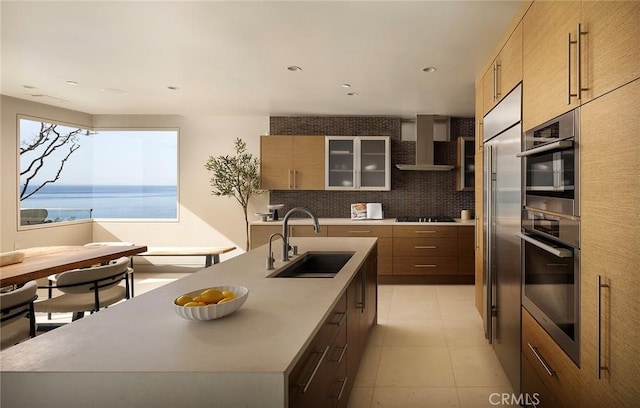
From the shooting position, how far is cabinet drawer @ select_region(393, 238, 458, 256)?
17.5 ft

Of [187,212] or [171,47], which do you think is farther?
[187,212]

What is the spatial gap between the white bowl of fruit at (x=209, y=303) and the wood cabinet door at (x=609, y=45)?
149 cm

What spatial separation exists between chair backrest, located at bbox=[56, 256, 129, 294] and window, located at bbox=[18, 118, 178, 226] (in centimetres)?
310

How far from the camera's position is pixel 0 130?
4.81 metres

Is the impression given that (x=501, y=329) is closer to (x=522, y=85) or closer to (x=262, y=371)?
(x=522, y=85)

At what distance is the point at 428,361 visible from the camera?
292cm

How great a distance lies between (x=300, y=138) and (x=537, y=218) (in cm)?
424

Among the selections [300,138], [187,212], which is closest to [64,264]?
[187,212]

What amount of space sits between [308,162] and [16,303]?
4.04m

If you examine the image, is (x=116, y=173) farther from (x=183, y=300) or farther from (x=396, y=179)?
(x=183, y=300)

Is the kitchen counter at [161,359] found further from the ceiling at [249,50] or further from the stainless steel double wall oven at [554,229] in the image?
the ceiling at [249,50]

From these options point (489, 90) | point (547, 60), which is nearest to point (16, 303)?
point (547, 60)

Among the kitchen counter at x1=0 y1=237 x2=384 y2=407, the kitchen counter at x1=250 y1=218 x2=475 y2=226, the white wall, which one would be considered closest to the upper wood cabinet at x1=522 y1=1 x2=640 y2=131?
the kitchen counter at x1=0 y1=237 x2=384 y2=407

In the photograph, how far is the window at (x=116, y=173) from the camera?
599 cm
